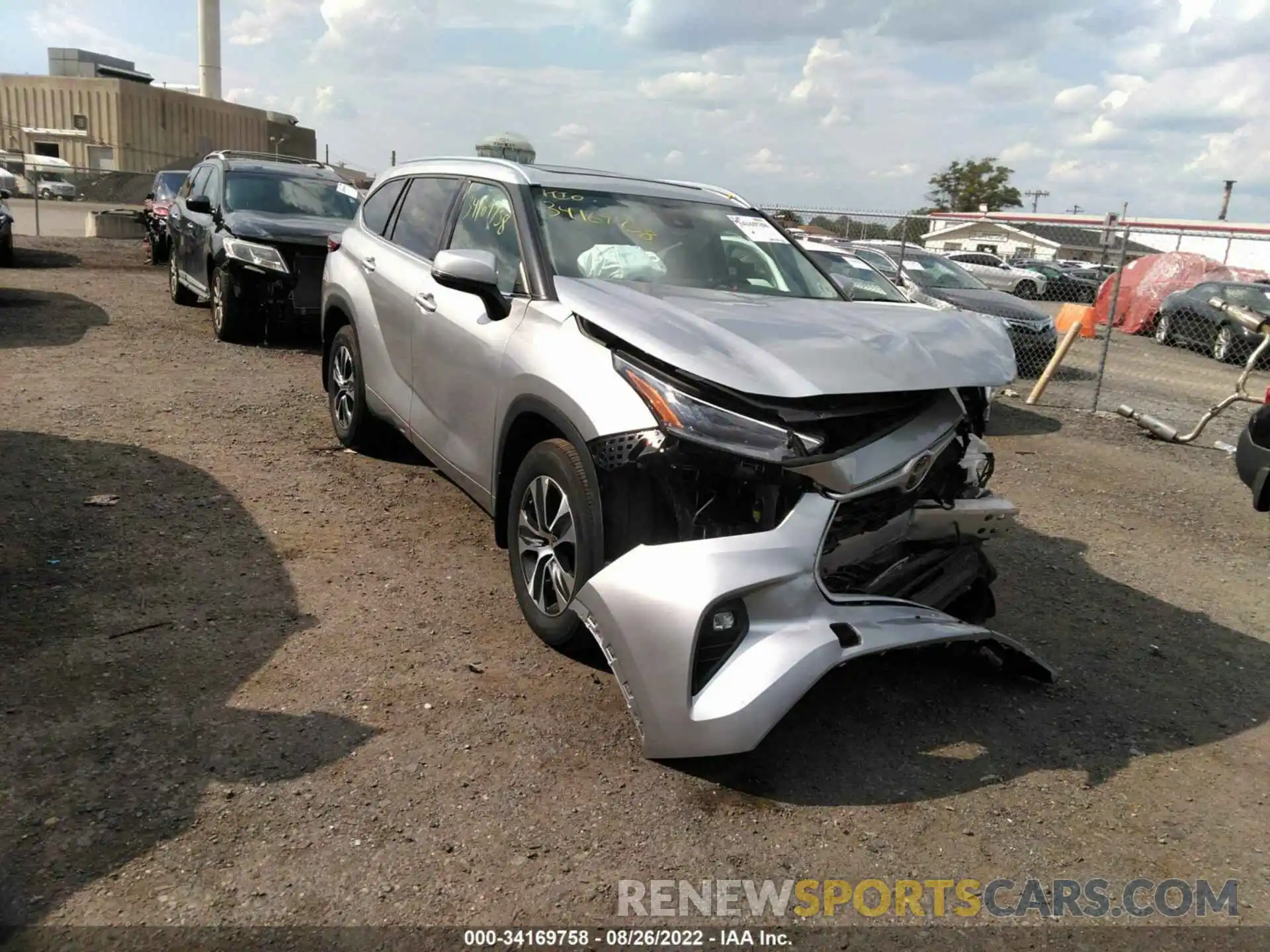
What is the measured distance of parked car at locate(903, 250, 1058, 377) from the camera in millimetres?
11938

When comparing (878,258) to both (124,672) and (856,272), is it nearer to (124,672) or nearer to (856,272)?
(856,272)

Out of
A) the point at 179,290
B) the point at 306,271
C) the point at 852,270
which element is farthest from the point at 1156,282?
the point at 179,290

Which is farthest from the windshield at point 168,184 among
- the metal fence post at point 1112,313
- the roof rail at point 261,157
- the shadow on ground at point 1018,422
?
the metal fence post at point 1112,313

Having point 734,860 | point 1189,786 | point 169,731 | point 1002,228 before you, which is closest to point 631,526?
point 734,860

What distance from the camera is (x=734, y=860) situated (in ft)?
8.98

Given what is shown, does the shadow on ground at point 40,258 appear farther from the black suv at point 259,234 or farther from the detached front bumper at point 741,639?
the detached front bumper at point 741,639

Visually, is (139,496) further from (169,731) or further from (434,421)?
(169,731)

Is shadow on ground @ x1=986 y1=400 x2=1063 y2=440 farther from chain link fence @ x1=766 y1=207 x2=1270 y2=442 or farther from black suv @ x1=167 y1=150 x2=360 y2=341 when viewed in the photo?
black suv @ x1=167 y1=150 x2=360 y2=341

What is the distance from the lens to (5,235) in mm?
14789

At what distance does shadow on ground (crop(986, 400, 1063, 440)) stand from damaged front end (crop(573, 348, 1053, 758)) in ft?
19.0

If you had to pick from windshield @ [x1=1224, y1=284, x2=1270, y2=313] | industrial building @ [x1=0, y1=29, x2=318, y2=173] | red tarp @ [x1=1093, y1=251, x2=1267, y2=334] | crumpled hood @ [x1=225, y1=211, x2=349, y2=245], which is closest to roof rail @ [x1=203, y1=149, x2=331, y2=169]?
crumpled hood @ [x1=225, y1=211, x2=349, y2=245]

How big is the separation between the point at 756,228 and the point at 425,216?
177 cm

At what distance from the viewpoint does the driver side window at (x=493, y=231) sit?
4.11 metres

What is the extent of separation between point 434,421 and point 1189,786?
3.45m
